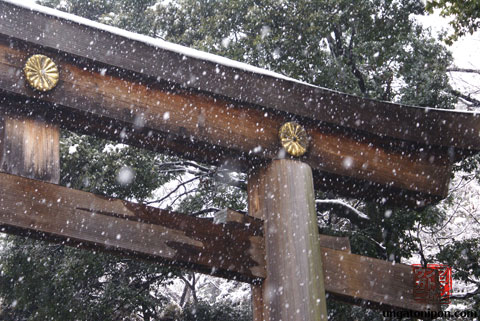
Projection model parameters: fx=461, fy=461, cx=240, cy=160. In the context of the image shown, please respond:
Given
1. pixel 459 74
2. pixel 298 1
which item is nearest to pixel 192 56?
pixel 298 1

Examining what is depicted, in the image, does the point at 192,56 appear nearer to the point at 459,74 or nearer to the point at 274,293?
the point at 274,293

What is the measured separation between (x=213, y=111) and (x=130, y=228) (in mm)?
971

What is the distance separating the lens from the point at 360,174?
3.43 metres

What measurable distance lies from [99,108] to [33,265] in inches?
222

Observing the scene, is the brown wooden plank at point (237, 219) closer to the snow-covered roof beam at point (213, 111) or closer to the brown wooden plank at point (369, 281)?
the brown wooden plank at point (369, 281)

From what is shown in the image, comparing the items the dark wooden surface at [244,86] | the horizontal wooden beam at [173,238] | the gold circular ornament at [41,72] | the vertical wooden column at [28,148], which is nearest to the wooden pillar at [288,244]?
the horizontal wooden beam at [173,238]

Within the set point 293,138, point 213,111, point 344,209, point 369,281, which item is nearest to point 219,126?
point 213,111

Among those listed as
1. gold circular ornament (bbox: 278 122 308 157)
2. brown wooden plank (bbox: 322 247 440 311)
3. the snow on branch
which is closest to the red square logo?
brown wooden plank (bbox: 322 247 440 311)

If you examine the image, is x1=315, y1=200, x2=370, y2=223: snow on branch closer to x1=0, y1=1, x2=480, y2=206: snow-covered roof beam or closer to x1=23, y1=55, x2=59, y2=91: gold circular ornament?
x1=0, y1=1, x2=480, y2=206: snow-covered roof beam

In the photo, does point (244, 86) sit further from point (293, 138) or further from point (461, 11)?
point (461, 11)

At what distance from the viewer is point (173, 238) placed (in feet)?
9.07

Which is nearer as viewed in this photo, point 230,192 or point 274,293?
point 274,293

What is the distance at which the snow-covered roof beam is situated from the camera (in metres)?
2.66

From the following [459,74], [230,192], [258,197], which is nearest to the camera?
[258,197]
